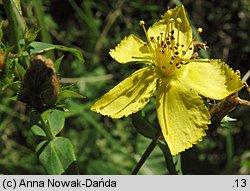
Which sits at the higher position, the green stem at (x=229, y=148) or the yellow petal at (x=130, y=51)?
the yellow petal at (x=130, y=51)

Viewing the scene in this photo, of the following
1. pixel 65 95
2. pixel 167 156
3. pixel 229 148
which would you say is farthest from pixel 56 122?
pixel 229 148

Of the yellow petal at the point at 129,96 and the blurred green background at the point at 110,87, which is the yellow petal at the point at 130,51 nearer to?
the yellow petal at the point at 129,96

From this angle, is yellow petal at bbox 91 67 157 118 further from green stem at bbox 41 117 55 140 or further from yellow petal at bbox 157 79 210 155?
green stem at bbox 41 117 55 140

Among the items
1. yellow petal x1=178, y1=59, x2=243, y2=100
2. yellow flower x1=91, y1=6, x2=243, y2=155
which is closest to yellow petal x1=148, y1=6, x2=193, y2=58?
yellow flower x1=91, y1=6, x2=243, y2=155

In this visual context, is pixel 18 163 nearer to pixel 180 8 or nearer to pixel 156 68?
pixel 156 68

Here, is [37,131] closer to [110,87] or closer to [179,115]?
[179,115]

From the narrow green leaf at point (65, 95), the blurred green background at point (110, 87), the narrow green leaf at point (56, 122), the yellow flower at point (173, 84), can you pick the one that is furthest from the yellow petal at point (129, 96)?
the blurred green background at point (110, 87)
